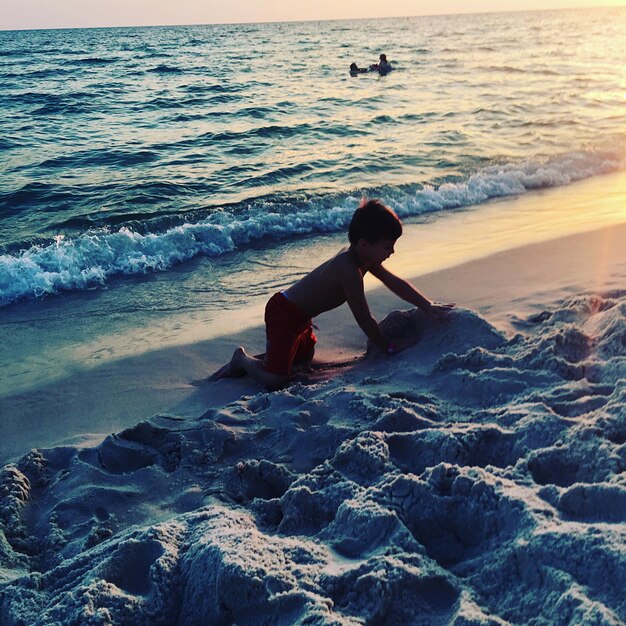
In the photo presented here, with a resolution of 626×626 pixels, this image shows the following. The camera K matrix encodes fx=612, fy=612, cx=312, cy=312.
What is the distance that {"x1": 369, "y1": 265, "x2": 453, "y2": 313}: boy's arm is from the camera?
387 centimetres

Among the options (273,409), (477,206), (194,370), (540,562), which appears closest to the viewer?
(540,562)

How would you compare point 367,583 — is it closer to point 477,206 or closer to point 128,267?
point 128,267

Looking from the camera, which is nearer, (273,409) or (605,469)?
(605,469)

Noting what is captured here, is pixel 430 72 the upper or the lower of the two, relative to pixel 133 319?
upper

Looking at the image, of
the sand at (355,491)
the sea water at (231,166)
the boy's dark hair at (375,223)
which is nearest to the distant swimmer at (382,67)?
the sea water at (231,166)

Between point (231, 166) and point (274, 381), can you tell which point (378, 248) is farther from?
point (231, 166)

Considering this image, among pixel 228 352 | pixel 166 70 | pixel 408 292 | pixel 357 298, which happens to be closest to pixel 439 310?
pixel 408 292

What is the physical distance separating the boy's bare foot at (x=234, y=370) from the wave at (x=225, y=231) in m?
2.57

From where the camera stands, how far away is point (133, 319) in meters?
5.21

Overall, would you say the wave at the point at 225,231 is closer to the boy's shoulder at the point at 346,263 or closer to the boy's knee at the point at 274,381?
the boy's knee at the point at 274,381

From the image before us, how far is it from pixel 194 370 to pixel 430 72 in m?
20.5

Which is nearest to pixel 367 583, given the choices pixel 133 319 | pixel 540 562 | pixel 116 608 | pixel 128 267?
pixel 540 562

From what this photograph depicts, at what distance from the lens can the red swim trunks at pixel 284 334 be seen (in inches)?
153

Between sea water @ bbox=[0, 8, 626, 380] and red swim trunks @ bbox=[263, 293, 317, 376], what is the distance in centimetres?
122
